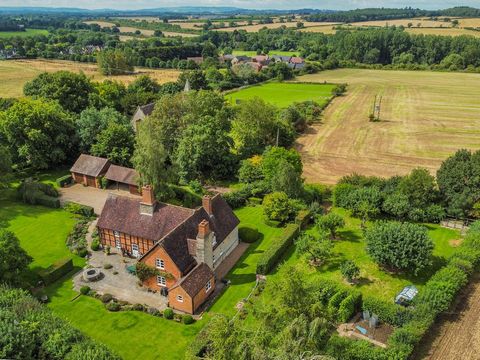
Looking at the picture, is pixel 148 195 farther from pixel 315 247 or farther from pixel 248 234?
pixel 315 247

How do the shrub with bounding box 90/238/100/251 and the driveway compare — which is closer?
the shrub with bounding box 90/238/100/251

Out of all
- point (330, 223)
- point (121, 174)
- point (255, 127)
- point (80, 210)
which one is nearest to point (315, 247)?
point (330, 223)

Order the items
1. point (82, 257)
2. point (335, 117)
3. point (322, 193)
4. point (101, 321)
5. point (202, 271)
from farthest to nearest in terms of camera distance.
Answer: point (335, 117), point (322, 193), point (82, 257), point (202, 271), point (101, 321)

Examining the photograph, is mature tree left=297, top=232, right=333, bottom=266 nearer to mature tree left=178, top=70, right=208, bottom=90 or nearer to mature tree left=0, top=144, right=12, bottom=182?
mature tree left=0, top=144, right=12, bottom=182

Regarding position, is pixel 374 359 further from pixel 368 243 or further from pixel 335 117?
pixel 335 117

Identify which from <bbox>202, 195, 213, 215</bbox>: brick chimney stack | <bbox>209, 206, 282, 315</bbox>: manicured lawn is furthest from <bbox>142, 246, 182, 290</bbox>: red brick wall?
<bbox>202, 195, 213, 215</bbox>: brick chimney stack

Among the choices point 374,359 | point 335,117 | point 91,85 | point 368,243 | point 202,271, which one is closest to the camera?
point 374,359

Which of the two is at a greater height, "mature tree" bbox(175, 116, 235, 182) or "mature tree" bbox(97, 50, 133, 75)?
"mature tree" bbox(97, 50, 133, 75)

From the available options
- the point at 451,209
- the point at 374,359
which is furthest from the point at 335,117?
the point at 374,359
